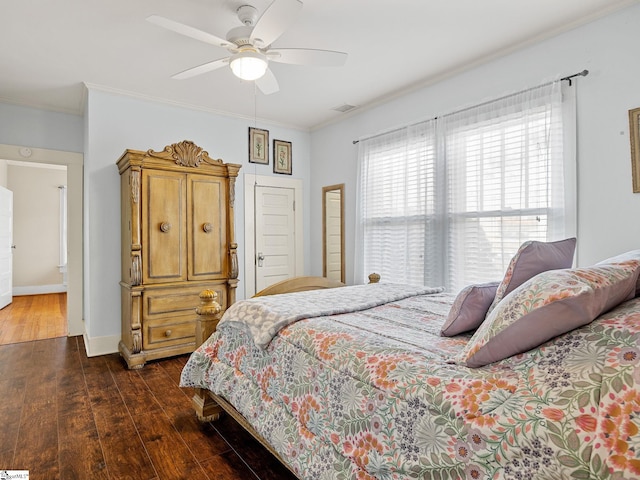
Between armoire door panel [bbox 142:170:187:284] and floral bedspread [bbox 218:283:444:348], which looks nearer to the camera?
floral bedspread [bbox 218:283:444:348]

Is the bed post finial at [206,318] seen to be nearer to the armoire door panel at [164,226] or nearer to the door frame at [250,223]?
the armoire door panel at [164,226]

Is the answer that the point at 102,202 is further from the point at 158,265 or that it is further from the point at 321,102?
the point at 321,102

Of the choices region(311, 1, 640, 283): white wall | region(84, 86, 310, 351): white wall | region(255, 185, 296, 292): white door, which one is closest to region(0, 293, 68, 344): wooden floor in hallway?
region(84, 86, 310, 351): white wall

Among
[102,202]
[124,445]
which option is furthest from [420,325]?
[102,202]

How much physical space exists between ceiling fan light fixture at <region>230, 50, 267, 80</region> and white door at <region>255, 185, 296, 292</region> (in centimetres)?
241

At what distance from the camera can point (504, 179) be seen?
3.11m

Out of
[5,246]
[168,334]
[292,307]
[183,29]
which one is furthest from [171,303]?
[5,246]

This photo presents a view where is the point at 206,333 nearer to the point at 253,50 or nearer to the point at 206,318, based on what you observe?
the point at 206,318

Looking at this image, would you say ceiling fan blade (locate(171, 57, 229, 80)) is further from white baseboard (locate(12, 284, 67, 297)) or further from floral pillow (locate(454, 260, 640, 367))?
white baseboard (locate(12, 284, 67, 297))

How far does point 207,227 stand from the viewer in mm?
3936

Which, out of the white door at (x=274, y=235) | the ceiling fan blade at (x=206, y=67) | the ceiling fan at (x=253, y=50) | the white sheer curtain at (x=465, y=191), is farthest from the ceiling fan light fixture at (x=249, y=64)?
the white door at (x=274, y=235)

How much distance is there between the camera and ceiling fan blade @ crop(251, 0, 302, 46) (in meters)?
1.96

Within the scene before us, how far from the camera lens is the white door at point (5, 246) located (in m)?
6.02

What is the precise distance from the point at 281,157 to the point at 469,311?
4003mm
